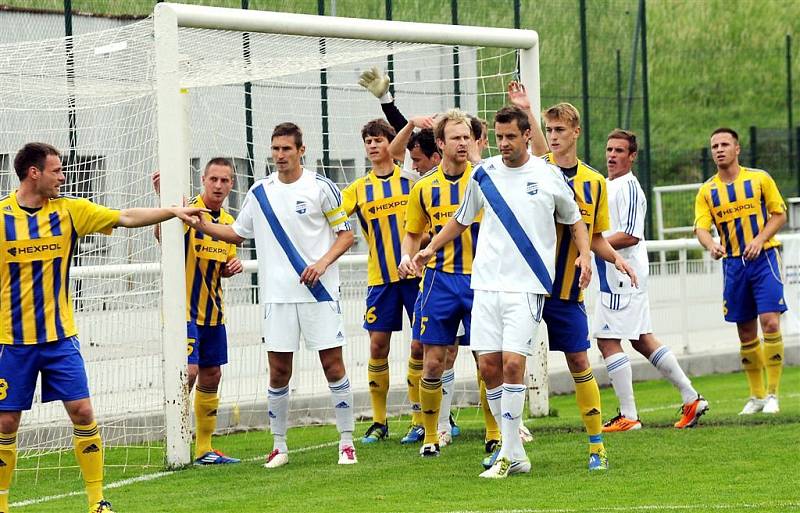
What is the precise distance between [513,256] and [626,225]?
2413 mm

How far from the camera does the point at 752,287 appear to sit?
1113 cm

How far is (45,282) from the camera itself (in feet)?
24.1

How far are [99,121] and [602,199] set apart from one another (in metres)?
4.00

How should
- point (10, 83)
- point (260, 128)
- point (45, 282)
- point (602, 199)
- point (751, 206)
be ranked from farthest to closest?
1. point (260, 128)
2. point (751, 206)
3. point (10, 83)
4. point (602, 199)
5. point (45, 282)

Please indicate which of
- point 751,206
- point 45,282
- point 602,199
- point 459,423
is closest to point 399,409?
point 459,423

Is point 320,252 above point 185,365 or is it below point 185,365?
above

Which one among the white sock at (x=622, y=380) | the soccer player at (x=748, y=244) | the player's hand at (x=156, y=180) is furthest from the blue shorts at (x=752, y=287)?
the player's hand at (x=156, y=180)

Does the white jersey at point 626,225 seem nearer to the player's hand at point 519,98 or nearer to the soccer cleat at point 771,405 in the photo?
the player's hand at point 519,98

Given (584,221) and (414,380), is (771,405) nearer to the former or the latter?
(414,380)

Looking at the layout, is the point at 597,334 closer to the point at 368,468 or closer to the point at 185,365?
the point at 368,468

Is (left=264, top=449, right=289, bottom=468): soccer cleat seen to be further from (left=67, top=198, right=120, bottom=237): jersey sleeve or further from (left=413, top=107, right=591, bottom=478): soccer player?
(left=67, top=198, right=120, bottom=237): jersey sleeve

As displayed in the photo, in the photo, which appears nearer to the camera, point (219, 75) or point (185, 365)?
point (185, 365)

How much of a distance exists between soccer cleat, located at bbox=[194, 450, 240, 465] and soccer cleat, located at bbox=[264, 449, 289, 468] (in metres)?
0.45

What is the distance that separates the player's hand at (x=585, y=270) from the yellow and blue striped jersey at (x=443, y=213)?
1.21m
